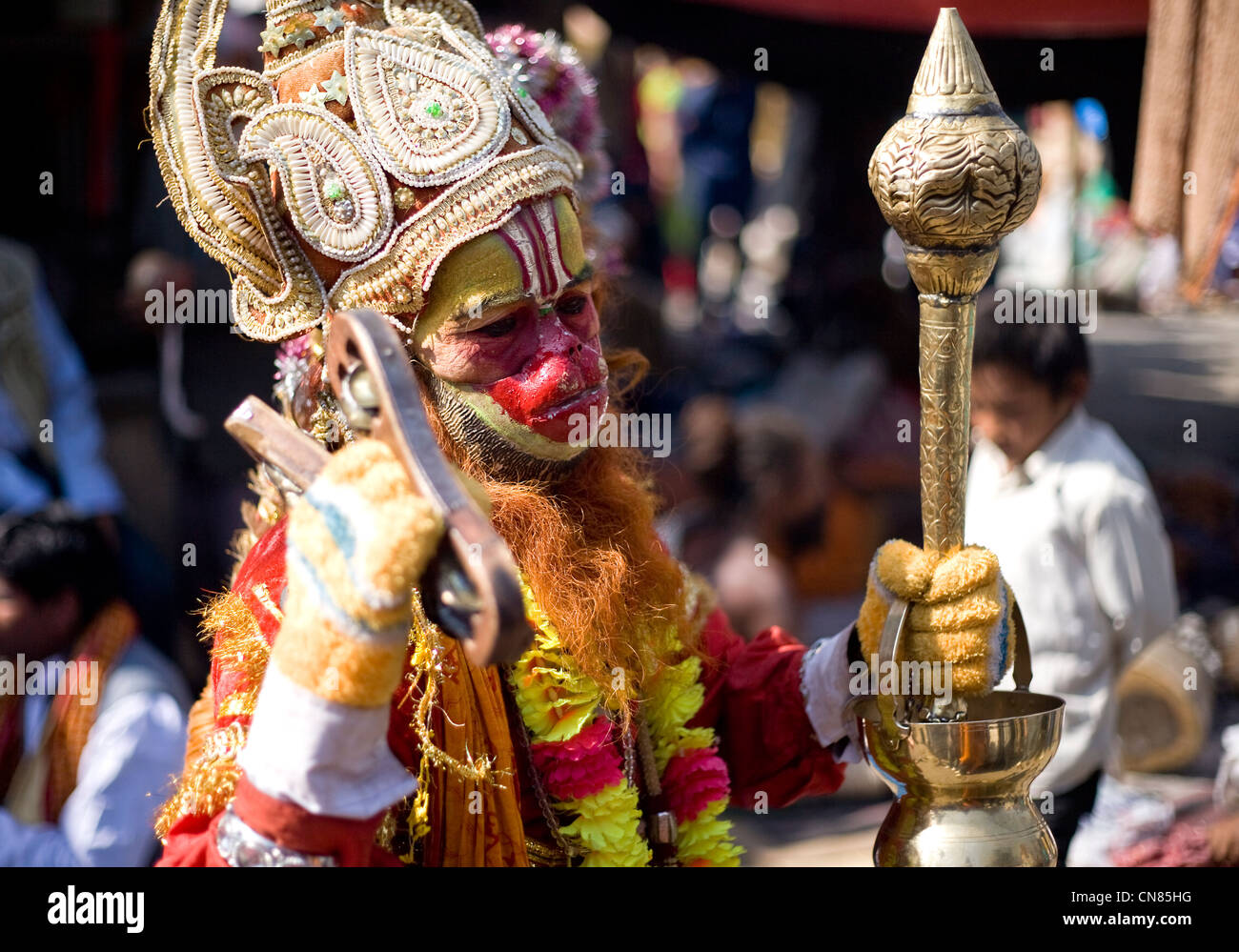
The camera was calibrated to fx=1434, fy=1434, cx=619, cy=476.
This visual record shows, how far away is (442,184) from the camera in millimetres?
2262

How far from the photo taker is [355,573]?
1624mm

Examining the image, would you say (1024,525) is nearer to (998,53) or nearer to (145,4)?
(998,53)

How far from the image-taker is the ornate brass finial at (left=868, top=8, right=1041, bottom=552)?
202 centimetres

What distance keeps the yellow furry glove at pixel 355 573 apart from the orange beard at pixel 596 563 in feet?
1.87

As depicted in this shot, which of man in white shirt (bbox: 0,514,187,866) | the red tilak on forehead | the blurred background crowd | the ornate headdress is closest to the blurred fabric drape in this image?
the blurred background crowd

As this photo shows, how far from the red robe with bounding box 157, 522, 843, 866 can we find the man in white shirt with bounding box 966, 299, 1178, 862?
125cm

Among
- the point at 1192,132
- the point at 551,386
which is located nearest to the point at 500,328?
the point at 551,386

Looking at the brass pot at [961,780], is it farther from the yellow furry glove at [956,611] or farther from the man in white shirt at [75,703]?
the man in white shirt at [75,703]

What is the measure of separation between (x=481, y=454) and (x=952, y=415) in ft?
2.41

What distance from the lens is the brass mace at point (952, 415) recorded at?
2.04 meters

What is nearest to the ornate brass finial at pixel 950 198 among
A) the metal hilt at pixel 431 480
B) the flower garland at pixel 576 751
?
the flower garland at pixel 576 751

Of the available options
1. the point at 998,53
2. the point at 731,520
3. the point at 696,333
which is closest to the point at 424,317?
the point at 998,53

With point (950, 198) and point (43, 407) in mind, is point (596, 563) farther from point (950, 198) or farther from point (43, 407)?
point (43, 407)
